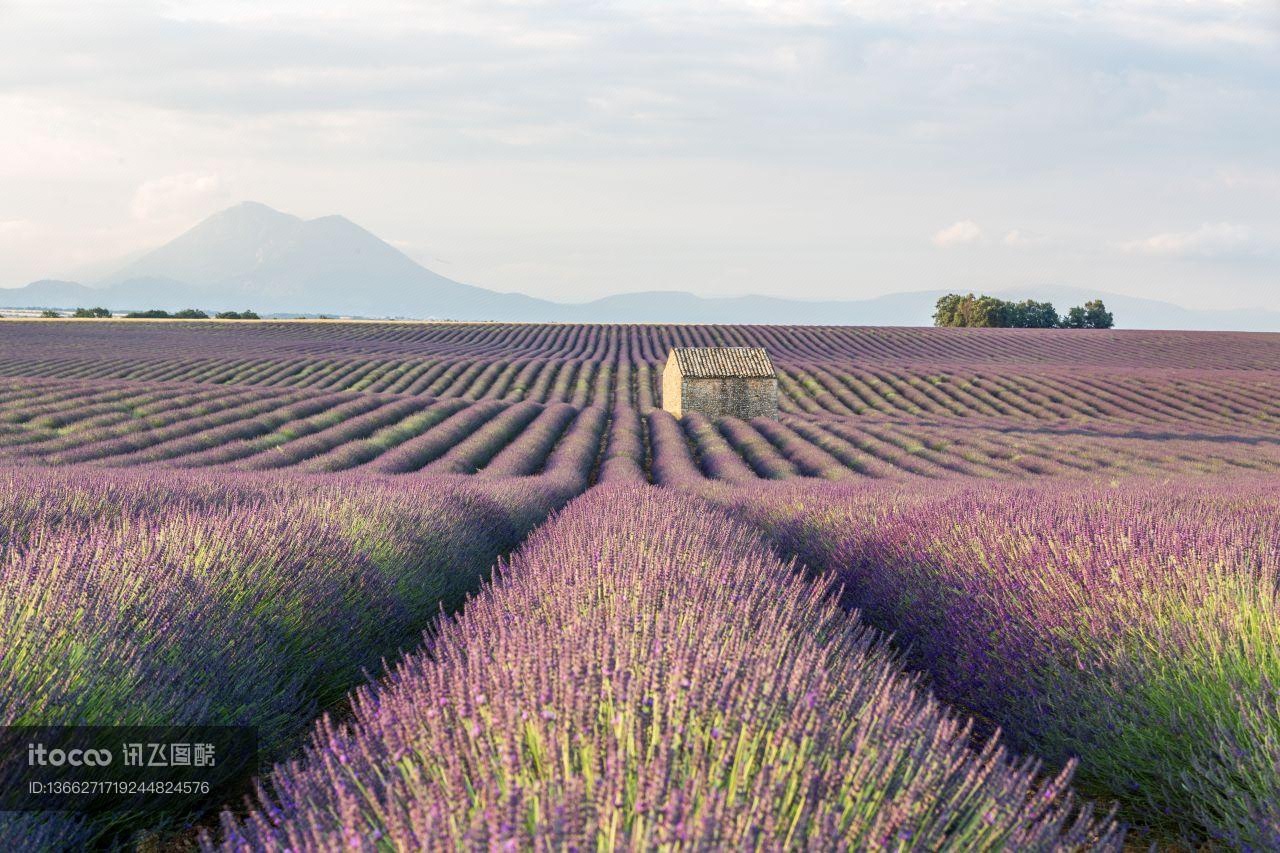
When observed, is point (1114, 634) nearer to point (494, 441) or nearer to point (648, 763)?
point (648, 763)

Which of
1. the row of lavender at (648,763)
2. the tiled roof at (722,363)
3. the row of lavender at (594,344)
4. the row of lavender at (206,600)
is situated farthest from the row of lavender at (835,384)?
the row of lavender at (648,763)

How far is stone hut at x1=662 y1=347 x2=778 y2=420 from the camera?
28.9 m

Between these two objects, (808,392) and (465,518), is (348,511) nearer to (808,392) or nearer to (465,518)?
(465,518)

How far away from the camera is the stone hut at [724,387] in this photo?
28.9m

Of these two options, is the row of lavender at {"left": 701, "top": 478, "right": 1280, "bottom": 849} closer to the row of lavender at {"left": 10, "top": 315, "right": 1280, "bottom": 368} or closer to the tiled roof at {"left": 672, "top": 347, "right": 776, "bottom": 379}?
the tiled roof at {"left": 672, "top": 347, "right": 776, "bottom": 379}

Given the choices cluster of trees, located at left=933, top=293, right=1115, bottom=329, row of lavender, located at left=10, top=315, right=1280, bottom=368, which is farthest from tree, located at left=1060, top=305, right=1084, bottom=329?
row of lavender, located at left=10, top=315, right=1280, bottom=368

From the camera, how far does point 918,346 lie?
2072 inches

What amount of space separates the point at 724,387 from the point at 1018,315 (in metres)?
50.2

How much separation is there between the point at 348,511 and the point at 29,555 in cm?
258

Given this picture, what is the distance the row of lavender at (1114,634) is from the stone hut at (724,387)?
72.5ft

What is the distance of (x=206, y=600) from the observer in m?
3.96

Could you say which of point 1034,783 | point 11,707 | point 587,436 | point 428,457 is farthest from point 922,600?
point 587,436

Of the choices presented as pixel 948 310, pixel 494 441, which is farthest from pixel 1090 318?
pixel 494 441

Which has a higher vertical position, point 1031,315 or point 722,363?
point 1031,315
